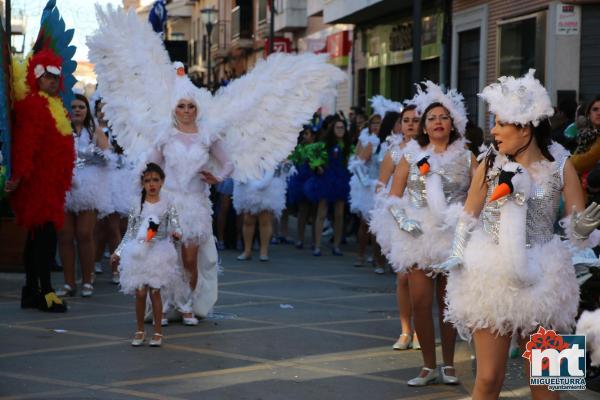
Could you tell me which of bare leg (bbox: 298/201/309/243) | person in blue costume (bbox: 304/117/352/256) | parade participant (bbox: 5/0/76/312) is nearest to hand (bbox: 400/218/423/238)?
parade participant (bbox: 5/0/76/312)

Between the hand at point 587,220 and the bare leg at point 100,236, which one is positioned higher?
the hand at point 587,220

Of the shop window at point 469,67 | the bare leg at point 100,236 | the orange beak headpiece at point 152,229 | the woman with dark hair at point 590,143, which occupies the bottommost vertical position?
the bare leg at point 100,236

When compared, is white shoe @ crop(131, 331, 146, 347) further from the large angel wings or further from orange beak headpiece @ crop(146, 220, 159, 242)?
the large angel wings

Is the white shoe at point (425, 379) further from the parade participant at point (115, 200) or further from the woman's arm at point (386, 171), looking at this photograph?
the parade participant at point (115, 200)

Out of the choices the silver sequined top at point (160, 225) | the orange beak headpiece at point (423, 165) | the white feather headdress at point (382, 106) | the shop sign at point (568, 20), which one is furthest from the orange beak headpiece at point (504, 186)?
the shop sign at point (568, 20)

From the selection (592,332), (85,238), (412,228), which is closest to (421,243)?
(412,228)

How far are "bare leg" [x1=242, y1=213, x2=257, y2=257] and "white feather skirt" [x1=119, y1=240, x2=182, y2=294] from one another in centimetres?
701

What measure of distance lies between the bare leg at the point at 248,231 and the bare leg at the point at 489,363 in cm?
1091

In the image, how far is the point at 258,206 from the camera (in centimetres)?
1681

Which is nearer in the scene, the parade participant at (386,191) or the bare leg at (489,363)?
the bare leg at (489,363)

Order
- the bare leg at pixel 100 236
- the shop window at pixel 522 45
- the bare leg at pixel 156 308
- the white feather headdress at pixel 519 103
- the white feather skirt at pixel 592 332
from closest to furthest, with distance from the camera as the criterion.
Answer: the white feather skirt at pixel 592 332
the white feather headdress at pixel 519 103
the bare leg at pixel 156 308
the bare leg at pixel 100 236
the shop window at pixel 522 45

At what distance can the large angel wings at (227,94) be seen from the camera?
10.8m

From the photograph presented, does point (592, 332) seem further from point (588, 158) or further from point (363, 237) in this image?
point (363, 237)

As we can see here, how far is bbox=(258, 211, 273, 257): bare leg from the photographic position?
16.5m
